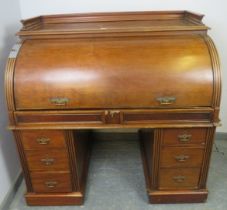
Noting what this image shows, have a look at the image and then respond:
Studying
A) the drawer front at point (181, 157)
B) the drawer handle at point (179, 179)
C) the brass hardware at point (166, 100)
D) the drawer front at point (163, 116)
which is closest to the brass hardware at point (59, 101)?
the drawer front at point (163, 116)

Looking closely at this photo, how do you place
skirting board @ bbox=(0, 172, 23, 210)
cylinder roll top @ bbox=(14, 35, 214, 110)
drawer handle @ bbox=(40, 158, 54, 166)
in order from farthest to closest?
skirting board @ bbox=(0, 172, 23, 210), drawer handle @ bbox=(40, 158, 54, 166), cylinder roll top @ bbox=(14, 35, 214, 110)

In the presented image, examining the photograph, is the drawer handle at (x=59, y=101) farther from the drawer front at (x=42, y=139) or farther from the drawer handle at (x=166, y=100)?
the drawer handle at (x=166, y=100)

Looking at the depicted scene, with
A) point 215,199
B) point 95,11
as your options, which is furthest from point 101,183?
point 95,11

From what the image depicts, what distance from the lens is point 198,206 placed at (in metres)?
1.61

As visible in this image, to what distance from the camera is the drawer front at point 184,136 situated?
1.39 metres

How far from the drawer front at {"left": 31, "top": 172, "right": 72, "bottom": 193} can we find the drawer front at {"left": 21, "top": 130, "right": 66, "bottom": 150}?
8.3 inches

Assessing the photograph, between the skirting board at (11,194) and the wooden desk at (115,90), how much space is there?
11.5 inches

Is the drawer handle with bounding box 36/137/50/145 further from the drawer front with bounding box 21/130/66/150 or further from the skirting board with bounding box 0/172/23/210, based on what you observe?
the skirting board with bounding box 0/172/23/210

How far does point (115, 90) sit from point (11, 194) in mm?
1089

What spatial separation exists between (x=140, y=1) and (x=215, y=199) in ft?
4.96

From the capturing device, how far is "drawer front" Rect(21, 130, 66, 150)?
140cm

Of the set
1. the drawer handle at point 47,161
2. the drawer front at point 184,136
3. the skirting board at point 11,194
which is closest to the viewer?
the drawer front at point 184,136

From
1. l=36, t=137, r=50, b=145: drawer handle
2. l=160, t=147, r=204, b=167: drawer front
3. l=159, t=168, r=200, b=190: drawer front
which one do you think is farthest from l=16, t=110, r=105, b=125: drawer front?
l=159, t=168, r=200, b=190: drawer front

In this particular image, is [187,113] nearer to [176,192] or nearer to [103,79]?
[103,79]
